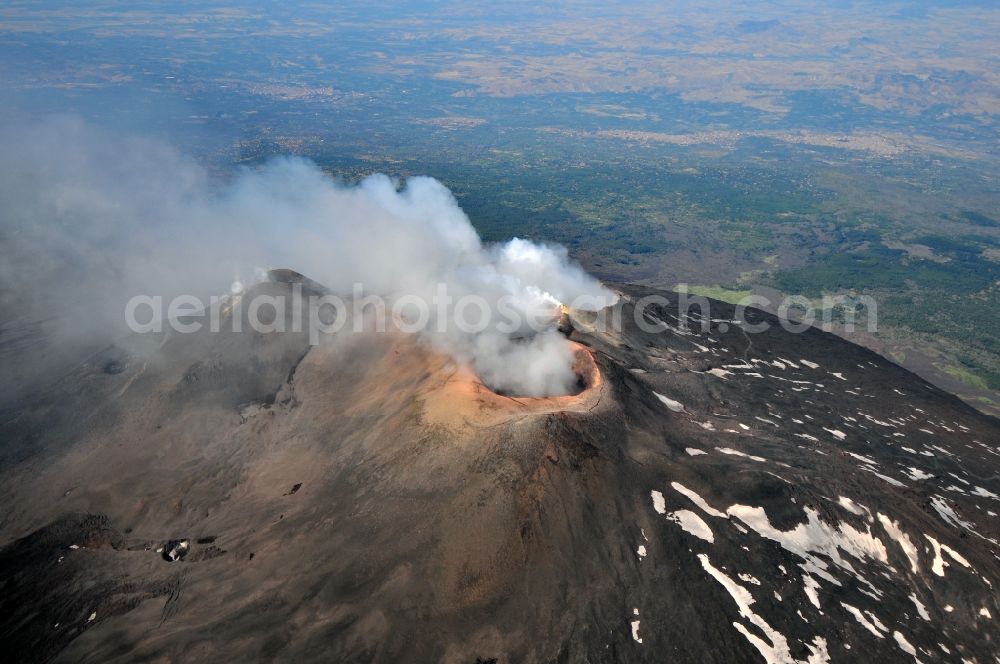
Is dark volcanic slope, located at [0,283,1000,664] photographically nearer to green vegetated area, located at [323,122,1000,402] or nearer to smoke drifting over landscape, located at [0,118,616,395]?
smoke drifting over landscape, located at [0,118,616,395]

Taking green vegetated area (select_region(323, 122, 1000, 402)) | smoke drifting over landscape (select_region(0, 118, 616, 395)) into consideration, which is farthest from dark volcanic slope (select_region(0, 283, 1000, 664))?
green vegetated area (select_region(323, 122, 1000, 402))

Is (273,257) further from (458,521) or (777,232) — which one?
(777,232)

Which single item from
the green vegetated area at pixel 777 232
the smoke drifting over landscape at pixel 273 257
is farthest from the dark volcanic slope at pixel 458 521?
the green vegetated area at pixel 777 232

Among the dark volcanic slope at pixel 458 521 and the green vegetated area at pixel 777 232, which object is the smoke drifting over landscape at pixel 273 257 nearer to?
the dark volcanic slope at pixel 458 521

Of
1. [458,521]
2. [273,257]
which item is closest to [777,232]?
[273,257]

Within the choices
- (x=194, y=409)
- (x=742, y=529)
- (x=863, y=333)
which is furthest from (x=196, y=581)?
(x=863, y=333)
